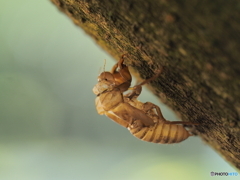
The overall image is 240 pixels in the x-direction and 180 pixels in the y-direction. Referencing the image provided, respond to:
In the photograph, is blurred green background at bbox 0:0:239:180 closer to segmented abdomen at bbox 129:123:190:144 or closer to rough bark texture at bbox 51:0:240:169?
segmented abdomen at bbox 129:123:190:144

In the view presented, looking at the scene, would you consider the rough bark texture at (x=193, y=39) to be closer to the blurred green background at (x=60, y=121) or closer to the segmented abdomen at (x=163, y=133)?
the segmented abdomen at (x=163, y=133)

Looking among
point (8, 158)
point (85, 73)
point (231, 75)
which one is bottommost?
point (231, 75)

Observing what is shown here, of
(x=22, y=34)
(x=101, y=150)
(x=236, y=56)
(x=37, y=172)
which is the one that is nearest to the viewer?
(x=236, y=56)

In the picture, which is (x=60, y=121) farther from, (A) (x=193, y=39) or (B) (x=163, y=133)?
(A) (x=193, y=39)

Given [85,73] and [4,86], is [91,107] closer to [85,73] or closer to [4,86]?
[85,73]

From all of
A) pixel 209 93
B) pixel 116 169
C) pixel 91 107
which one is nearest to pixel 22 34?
pixel 91 107

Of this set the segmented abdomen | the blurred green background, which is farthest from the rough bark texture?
the blurred green background
